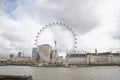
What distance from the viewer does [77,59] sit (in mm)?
199875

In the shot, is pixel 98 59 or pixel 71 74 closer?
pixel 71 74

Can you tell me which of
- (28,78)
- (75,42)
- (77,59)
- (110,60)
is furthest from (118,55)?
(28,78)

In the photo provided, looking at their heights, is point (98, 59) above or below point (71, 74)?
above

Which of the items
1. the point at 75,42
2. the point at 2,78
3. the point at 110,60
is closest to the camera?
the point at 2,78

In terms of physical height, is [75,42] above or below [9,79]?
above

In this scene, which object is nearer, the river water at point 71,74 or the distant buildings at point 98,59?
the river water at point 71,74

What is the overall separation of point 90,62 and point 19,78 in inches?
6599

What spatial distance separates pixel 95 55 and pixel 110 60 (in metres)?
16.3

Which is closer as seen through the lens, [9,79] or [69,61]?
[9,79]

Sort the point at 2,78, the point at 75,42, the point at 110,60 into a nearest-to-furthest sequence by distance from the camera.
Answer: the point at 2,78
the point at 75,42
the point at 110,60

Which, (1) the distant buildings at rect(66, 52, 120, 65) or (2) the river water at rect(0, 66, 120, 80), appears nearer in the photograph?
(2) the river water at rect(0, 66, 120, 80)

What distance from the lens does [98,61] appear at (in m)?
196

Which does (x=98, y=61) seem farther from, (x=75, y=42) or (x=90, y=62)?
(x=75, y=42)

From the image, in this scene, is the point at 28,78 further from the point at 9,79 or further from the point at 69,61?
the point at 69,61
